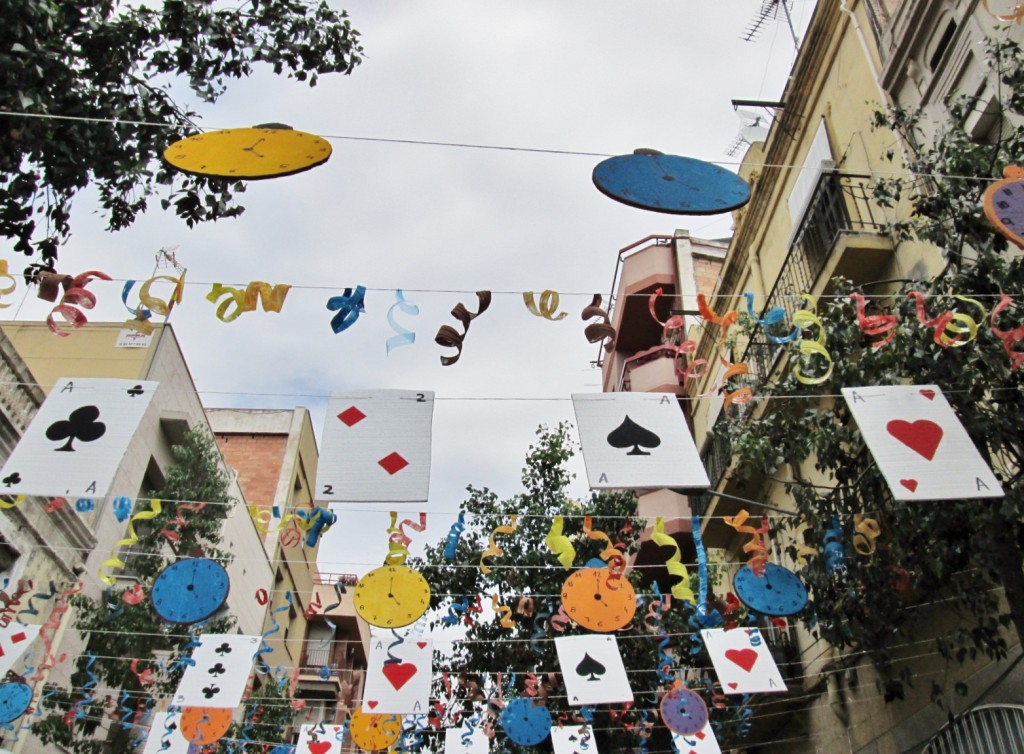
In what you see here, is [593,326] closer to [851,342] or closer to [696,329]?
[851,342]

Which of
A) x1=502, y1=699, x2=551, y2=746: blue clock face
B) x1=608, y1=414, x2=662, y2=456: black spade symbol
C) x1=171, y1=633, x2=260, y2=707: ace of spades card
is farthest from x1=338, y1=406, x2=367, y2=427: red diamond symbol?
x1=502, y1=699, x2=551, y2=746: blue clock face

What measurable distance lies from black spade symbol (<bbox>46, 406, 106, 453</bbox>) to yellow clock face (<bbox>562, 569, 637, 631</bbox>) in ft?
14.3

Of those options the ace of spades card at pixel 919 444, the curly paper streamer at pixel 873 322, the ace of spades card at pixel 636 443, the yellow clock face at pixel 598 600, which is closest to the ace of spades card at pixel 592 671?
the yellow clock face at pixel 598 600

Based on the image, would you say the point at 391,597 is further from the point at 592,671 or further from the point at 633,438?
the point at 633,438

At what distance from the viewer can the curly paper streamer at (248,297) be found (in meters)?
5.83

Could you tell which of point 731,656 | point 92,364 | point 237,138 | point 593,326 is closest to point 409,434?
point 593,326

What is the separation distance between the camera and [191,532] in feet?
39.2

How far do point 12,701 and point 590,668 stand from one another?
6041 millimetres

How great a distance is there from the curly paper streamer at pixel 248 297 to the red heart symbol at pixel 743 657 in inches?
220

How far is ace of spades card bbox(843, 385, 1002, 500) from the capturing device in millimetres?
5152

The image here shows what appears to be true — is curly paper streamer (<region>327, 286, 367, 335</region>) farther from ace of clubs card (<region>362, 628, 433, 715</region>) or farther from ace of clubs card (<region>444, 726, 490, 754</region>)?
ace of clubs card (<region>444, 726, 490, 754</region>)

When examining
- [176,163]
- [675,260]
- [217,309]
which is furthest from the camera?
[675,260]

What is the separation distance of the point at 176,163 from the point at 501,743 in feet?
34.1

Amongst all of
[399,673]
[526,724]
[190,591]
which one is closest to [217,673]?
[190,591]
